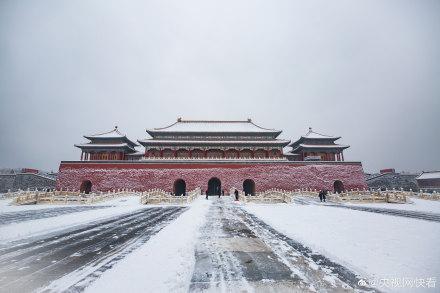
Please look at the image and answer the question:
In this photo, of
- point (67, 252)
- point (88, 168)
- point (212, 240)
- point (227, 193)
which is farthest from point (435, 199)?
point (88, 168)

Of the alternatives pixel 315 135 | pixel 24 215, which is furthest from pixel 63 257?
pixel 315 135

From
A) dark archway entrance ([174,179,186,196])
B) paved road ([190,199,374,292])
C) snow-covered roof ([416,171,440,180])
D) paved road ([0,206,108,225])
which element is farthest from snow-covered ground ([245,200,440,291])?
snow-covered roof ([416,171,440,180])

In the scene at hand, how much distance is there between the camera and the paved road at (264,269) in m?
2.99

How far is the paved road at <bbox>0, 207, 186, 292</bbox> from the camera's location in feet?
10.3

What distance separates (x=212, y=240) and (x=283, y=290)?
308cm

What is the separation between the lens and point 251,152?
32.6m

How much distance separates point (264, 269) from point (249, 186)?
1076 inches

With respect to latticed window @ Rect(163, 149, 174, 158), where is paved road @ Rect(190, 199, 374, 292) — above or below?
below

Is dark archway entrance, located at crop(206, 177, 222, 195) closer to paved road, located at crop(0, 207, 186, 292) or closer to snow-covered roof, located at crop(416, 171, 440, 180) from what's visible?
paved road, located at crop(0, 207, 186, 292)

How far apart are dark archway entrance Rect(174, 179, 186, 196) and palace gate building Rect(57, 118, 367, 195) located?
13 centimetres

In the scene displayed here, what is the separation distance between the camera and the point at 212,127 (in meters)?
36.7

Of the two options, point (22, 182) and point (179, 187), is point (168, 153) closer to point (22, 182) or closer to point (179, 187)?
point (179, 187)

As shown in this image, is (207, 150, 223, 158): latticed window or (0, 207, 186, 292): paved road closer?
(0, 207, 186, 292): paved road

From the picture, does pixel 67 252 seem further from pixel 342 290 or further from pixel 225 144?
pixel 225 144
